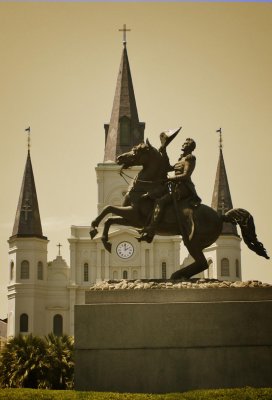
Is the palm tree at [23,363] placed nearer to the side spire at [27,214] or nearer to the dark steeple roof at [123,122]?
the side spire at [27,214]

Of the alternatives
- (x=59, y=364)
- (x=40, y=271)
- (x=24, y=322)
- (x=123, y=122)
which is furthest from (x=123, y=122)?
(x=59, y=364)

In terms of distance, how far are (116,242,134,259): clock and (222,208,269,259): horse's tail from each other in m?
67.8

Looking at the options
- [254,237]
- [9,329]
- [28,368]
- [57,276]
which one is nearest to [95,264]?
[57,276]

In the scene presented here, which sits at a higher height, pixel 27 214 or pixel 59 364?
pixel 27 214

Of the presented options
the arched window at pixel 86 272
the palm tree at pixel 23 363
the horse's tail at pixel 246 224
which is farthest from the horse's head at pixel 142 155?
the arched window at pixel 86 272

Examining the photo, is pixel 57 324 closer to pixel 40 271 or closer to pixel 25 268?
pixel 40 271

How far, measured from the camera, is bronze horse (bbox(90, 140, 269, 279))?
18.6 m

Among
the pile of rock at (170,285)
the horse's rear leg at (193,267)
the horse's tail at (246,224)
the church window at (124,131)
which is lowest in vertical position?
the pile of rock at (170,285)

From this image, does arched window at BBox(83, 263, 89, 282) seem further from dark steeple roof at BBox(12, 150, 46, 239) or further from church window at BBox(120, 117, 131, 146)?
church window at BBox(120, 117, 131, 146)

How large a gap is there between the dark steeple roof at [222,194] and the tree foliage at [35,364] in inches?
2048

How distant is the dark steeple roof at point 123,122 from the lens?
3529 inches

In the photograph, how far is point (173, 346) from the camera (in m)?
17.1

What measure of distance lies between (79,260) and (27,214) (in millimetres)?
6098

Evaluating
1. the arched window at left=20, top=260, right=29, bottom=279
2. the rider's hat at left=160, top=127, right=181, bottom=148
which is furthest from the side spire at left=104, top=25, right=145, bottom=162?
the rider's hat at left=160, top=127, right=181, bottom=148
